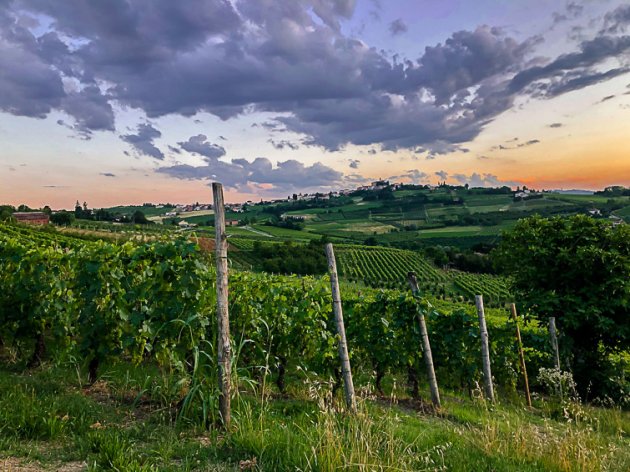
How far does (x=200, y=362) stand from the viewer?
5.02 meters

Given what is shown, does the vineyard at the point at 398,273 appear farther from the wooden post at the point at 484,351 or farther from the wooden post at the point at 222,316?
the wooden post at the point at 222,316

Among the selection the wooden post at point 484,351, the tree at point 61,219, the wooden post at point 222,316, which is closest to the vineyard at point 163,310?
the wooden post at point 222,316

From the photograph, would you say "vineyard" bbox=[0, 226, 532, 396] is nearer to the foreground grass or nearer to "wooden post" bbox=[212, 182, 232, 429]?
"wooden post" bbox=[212, 182, 232, 429]

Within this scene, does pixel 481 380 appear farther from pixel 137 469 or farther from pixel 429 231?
pixel 429 231

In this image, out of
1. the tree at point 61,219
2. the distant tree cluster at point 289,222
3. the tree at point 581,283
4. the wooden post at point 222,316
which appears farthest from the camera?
A: the distant tree cluster at point 289,222

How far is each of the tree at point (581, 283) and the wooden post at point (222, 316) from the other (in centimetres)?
957

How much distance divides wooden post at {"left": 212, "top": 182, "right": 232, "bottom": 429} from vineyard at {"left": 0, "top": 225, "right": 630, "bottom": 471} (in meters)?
0.15

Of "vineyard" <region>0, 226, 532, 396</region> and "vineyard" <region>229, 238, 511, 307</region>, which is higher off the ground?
"vineyard" <region>0, 226, 532, 396</region>

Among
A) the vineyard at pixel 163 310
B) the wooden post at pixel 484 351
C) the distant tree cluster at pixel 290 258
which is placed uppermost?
the vineyard at pixel 163 310

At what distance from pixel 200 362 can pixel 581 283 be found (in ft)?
34.6

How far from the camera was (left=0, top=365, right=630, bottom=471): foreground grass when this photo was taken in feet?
10.9

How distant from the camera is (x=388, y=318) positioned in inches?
321

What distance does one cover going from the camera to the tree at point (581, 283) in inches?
410

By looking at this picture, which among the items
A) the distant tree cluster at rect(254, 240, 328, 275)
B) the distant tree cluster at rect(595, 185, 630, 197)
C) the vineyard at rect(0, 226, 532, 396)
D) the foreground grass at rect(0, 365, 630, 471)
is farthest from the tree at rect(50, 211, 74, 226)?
the distant tree cluster at rect(595, 185, 630, 197)
